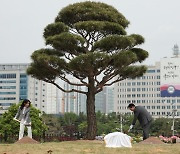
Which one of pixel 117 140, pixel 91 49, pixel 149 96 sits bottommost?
pixel 117 140

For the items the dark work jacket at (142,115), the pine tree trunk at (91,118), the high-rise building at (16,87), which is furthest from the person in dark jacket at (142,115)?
the high-rise building at (16,87)

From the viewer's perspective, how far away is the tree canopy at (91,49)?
51.2ft

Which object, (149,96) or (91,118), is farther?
(149,96)

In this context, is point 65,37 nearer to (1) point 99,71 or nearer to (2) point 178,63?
(1) point 99,71

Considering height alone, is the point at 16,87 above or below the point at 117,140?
above

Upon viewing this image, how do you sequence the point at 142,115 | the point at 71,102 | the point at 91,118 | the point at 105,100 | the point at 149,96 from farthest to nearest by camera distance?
the point at 105,100
the point at 71,102
the point at 149,96
the point at 91,118
the point at 142,115

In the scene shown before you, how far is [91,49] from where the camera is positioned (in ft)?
54.9

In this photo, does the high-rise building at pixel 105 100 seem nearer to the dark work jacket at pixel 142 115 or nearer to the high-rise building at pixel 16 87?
the high-rise building at pixel 16 87

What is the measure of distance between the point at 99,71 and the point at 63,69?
4.22 ft

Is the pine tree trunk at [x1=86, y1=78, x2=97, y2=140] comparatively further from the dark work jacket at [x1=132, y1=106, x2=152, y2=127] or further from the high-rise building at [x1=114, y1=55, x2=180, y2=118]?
the high-rise building at [x1=114, y1=55, x2=180, y2=118]

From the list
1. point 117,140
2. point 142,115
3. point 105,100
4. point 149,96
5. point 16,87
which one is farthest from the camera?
point 105,100

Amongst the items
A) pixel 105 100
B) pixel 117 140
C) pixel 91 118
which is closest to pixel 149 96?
pixel 105 100

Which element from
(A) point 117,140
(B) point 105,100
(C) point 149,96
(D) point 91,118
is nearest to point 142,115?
(A) point 117,140

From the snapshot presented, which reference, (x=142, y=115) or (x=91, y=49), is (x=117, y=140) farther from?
(x=91, y=49)
